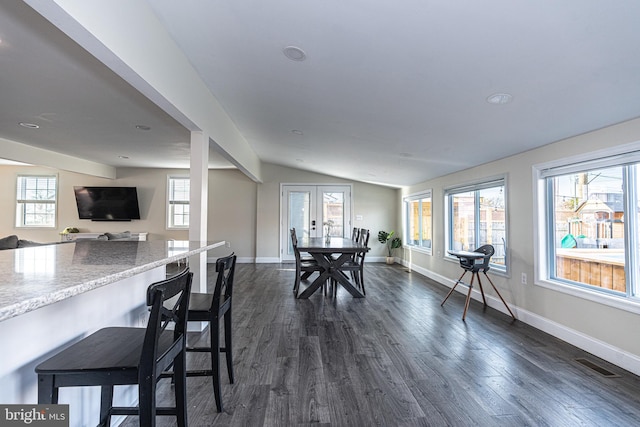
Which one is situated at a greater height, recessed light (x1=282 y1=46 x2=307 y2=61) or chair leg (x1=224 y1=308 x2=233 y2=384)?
recessed light (x1=282 y1=46 x2=307 y2=61)

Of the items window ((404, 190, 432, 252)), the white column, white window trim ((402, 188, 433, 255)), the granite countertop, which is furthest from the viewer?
window ((404, 190, 432, 252))

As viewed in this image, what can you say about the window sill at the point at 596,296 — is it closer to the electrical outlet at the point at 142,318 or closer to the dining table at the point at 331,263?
the dining table at the point at 331,263

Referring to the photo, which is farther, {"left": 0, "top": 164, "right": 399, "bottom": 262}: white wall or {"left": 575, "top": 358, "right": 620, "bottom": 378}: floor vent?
{"left": 0, "top": 164, "right": 399, "bottom": 262}: white wall

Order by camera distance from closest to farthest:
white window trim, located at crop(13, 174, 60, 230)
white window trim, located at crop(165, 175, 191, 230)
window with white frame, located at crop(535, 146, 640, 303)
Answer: window with white frame, located at crop(535, 146, 640, 303), white window trim, located at crop(13, 174, 60, 230), white window trim, located at crop(165, 175, 191, 230)

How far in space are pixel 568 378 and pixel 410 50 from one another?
2.57 m

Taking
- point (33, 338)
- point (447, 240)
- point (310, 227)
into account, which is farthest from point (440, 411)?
point (310, 227)

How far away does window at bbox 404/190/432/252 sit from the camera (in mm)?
6156

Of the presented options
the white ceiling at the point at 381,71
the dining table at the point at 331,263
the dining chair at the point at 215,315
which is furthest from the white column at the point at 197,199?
the dining table at the point at 331,263

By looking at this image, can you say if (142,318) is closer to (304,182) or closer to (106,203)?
(304,182)

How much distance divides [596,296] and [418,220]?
163 inches

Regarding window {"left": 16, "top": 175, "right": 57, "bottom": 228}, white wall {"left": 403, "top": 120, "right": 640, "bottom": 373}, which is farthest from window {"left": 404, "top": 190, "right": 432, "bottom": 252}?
window {"left": 16, "top": 175, "right": 57, "bottom": 228}

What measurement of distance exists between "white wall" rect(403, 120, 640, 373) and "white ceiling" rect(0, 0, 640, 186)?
0.50ft

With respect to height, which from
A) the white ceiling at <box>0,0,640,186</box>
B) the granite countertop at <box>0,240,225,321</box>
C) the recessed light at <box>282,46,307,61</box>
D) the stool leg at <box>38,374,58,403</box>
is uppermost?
the recessed light at <box>282,46,307,61</box>

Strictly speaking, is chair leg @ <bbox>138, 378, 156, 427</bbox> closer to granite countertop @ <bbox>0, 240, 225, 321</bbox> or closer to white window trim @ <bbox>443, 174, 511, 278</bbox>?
granite countertop @ <bbox>0, 240, 225, 321</bbox>
